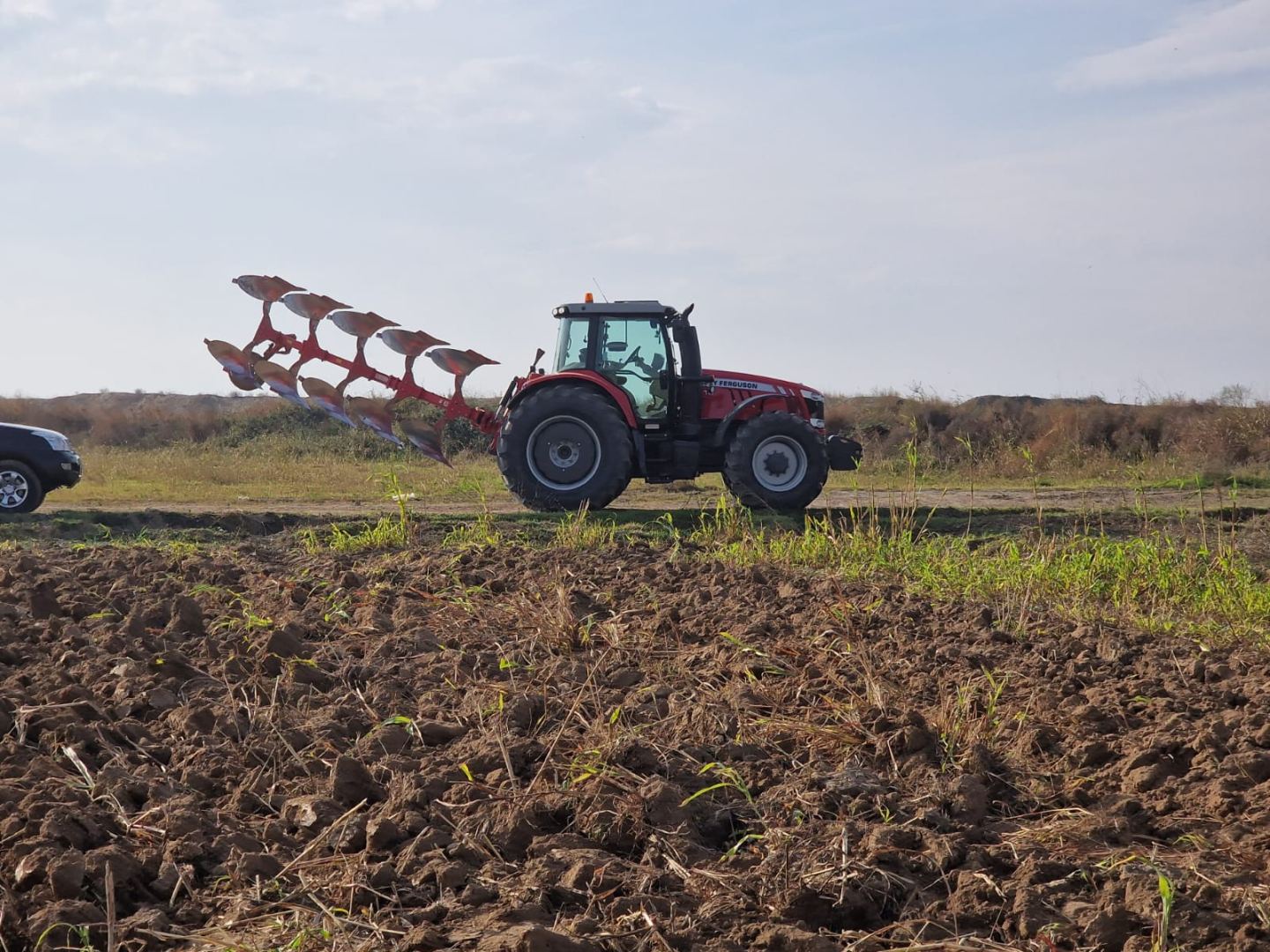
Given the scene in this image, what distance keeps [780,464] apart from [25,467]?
7213 mm

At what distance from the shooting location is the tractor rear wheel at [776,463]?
11773 mm

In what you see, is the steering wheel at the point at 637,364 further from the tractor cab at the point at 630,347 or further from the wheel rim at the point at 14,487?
the wheel rim at the point at 14,487

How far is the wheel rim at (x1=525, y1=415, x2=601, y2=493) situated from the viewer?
11930 mm

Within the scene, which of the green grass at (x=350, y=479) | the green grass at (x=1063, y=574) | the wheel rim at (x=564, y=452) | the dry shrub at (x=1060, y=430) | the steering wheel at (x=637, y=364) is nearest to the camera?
the green grass at (x=1063, y=574)

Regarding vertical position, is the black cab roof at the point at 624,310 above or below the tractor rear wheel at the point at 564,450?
above

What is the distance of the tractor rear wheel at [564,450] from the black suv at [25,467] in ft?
14.6

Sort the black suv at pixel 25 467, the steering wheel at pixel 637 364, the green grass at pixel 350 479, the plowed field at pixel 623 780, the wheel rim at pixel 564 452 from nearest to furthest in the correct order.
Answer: the plowed field at pixel 623 780
the wheel rim at pixel 564 452
the steering wheel at pixel 637 364
the black suv at pixel 25 467
the green grass at pixel 350 479

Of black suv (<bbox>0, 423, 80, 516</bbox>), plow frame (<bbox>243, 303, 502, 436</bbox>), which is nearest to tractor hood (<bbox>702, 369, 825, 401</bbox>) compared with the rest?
plow frame (<bbox>243, 303, 502, 436</bbox>)

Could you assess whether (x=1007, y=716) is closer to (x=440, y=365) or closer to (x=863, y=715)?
(x=863, y=715)

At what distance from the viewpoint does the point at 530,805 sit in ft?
11.2

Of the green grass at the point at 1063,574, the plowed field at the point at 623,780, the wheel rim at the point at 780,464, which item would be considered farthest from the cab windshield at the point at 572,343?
the plowed field at the point at 623,780

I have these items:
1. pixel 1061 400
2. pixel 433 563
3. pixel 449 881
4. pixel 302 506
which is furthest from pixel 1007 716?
pixel 1061 400

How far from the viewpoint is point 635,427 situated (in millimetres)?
11938

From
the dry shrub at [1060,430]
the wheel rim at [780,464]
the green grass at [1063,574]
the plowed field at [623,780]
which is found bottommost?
the plowed field at [623,780]
